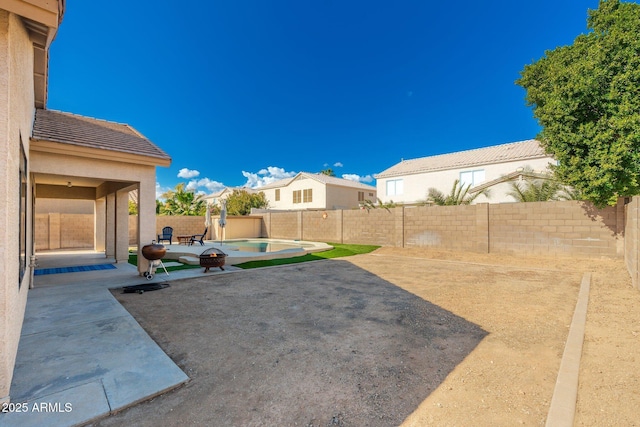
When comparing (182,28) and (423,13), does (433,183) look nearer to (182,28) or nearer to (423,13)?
(423,13)

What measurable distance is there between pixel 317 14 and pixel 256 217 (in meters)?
16.6

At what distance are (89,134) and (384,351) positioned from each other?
9692mm

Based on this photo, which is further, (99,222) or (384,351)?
(99,222)

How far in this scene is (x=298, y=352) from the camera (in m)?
3.96

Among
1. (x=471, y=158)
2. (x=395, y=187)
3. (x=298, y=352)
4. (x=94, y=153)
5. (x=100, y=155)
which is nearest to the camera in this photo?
(x=298, y=352)

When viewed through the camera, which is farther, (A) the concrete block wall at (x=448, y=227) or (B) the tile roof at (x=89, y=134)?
(A) the concrete block wall at (x=448, y=227)

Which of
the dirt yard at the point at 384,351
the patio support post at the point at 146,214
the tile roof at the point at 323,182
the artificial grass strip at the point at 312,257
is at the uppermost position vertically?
the tile roof at the point at 323,182

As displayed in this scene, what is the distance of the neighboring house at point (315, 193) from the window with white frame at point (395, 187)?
3.91 meters

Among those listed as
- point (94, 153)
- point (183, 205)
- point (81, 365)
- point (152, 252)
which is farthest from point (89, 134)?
point (183, 205)

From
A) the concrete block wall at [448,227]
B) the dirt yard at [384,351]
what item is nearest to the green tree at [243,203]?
the concrete block wall at [448,227]

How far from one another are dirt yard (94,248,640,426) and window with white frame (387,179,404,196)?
21.0 meters

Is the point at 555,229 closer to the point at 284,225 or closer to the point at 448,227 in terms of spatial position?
the point at 448,227

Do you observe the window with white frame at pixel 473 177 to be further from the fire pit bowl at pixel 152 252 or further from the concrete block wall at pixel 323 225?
the fire pit bowl at pixel 152 252

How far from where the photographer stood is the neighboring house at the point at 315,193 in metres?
33.6
